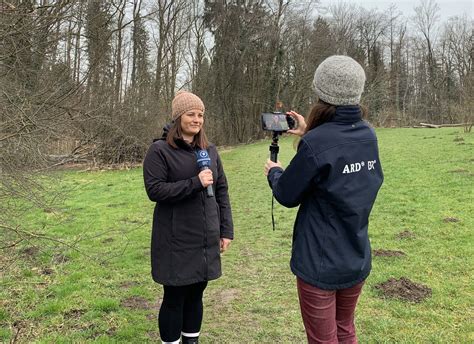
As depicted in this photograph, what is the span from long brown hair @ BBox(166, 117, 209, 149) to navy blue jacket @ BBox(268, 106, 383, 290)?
1.00 metres

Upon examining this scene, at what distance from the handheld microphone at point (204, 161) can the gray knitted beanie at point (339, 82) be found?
42.0 inches

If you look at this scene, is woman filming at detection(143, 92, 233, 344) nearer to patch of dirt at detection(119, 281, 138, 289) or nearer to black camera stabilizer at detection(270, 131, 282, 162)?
black camera stabilizer at detection(270, 131, 282, 162)

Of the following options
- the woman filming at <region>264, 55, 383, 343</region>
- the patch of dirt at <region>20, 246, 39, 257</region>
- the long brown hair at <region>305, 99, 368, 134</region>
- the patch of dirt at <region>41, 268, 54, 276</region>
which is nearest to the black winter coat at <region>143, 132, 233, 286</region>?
the woman filming at <region>264, 55, 383, 343</region>

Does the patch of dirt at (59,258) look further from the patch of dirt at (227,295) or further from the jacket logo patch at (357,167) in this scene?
the jacket logo patch at (357,167)

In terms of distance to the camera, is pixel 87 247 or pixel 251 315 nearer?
pixel 251 315

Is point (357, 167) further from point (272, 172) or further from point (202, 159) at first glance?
point (202, 159)

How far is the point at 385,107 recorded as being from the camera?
40.7 meters

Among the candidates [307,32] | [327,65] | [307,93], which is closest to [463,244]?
[327,65]

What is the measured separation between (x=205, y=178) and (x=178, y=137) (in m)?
0.37

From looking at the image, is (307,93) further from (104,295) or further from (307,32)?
(104,295)

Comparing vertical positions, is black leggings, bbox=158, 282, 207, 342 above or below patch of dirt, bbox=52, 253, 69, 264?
above

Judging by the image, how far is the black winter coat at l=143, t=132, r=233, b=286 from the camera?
9.98 feet

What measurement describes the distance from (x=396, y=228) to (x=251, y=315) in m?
4.04

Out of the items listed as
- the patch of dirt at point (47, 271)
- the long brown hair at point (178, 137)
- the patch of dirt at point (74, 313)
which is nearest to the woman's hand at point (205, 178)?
the long brown hair at point (178, 137)
